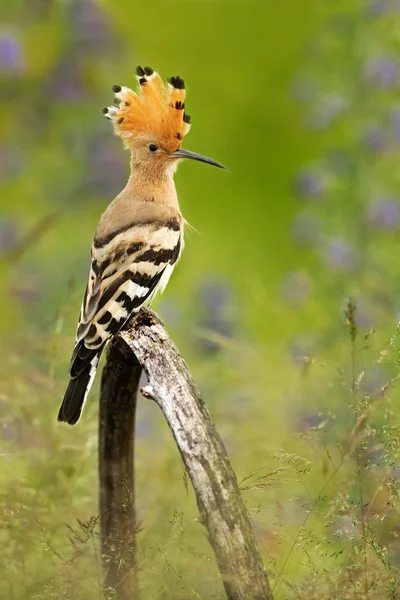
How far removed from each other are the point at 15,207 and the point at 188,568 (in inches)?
123

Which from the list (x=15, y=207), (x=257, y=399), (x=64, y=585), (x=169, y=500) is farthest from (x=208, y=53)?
(x=64, y=585)

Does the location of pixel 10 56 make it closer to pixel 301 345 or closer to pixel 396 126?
pixel 396 126

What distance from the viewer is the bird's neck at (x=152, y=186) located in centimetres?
303

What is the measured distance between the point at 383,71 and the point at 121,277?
1.74 m

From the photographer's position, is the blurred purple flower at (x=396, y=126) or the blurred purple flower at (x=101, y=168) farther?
the blurred purple flower at (x=101, y=168)

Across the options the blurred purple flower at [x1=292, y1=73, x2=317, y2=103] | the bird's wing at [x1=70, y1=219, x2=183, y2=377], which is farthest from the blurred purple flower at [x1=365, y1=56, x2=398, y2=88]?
the bird's wing at [x1=70, y1=219, x2=183, y2=377]

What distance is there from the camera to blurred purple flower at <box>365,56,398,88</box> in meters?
3.92

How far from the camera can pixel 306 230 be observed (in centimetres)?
435

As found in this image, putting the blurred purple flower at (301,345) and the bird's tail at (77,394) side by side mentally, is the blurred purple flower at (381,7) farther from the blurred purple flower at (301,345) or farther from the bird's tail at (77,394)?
the bird's tail at (77,394)

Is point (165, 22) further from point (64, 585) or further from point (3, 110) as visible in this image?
point (64, 585)

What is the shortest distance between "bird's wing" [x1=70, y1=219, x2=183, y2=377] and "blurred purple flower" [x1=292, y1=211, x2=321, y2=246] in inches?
56.6

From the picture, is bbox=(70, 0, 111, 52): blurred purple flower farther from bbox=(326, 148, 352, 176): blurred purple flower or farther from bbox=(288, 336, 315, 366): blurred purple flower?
bbox=(288, 336, 315, 366): blurred purple flower

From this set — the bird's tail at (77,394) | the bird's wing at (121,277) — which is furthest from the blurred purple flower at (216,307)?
the bird's tail at (77,394)

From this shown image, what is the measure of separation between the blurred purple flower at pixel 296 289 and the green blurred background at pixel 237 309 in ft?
0.05
